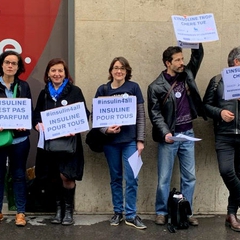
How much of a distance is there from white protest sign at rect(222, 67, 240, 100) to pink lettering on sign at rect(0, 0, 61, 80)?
7.31ft

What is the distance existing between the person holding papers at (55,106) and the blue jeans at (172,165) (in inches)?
35.4

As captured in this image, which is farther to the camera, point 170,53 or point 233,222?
point 233,222

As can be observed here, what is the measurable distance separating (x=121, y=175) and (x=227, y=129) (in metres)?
1.27

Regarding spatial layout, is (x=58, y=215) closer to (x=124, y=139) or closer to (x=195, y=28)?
(x=124, y=139)

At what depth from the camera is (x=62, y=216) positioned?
532cm

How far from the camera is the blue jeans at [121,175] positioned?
A: 498cm

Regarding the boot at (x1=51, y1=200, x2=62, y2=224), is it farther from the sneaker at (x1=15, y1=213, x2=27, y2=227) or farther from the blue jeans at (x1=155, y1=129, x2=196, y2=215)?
the blue jeans at (x1=155, y1=129, x2=196, y2=215)

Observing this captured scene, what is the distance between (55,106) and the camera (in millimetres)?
4906

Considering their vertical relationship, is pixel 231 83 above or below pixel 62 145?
above

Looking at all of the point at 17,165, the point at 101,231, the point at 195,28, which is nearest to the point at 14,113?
the point at 17,165

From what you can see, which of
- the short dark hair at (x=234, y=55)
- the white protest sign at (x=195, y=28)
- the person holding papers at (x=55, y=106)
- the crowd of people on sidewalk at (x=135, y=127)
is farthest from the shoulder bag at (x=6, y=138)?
the short dark hair at (x=234, y=55)

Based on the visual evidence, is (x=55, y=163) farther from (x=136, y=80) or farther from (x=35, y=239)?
(x=136, y=80)

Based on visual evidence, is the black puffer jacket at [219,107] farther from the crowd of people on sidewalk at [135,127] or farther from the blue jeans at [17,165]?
the blue jeans at [17,165]

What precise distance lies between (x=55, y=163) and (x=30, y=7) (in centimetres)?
196
